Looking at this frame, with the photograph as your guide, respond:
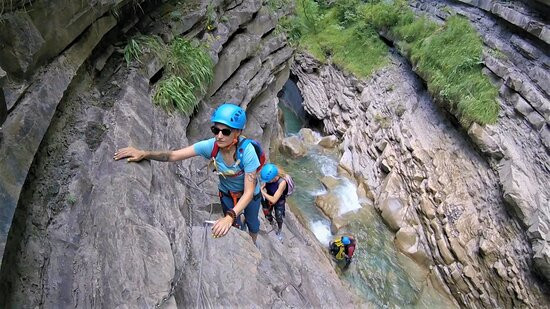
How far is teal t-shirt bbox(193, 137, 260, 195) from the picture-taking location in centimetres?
398

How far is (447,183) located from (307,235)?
15.2 ft

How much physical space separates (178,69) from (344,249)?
5.91 m

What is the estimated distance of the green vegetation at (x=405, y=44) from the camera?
463 inches

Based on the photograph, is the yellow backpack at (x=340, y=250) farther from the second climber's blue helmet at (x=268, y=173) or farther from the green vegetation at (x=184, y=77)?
the green vegetation at (x=184, y=77)

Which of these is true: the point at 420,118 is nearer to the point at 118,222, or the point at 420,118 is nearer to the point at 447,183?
the point at 447,183

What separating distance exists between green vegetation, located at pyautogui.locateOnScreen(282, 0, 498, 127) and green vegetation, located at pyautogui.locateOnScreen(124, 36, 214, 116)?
7751 mm

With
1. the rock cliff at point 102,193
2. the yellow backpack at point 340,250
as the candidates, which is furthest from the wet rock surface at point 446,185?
the rock cliff at point 102,193

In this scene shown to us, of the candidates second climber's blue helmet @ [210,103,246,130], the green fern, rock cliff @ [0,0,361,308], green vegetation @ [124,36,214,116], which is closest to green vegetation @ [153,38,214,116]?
green vegetation @ [124,36,214,116]

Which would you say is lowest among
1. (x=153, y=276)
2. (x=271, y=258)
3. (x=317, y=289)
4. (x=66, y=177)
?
(x=317, y=289)

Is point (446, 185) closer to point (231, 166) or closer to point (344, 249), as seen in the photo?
point (344, 249)

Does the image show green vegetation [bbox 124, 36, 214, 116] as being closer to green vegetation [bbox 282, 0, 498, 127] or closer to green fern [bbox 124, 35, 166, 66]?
green fern [bbox 124, 35, 166, 66]

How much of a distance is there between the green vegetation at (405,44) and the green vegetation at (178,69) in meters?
7.75

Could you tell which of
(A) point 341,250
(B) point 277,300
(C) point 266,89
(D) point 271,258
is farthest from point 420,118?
(B) point 277,300

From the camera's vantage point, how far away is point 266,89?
43.0 ft
